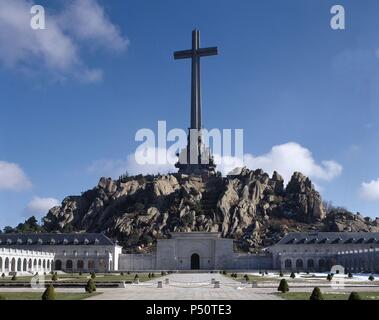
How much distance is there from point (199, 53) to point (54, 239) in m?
57.1

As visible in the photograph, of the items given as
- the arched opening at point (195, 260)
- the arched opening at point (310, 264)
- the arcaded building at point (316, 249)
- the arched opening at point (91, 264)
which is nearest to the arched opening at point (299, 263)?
the arcaded building at point (316, 249)

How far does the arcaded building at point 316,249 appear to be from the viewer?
95.8m

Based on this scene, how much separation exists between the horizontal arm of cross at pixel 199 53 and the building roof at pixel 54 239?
51389 mm

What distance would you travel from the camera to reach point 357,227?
125500 millimetres

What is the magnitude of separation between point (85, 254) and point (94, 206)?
39790 mm

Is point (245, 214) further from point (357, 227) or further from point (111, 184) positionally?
point (111, 184)

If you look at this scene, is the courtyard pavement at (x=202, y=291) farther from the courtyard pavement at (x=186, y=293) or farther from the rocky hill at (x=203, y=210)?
the rocky hill at (x=203, y=210)

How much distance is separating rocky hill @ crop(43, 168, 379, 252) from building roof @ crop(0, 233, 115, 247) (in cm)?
1772

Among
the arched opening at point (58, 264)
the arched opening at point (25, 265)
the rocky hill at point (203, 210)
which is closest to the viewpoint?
the arched opening at point (25, 265)

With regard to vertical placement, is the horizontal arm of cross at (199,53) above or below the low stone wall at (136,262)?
above

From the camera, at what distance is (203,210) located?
131 meters

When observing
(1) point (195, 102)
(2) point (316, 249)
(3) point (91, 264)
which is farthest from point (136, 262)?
(1) point (195, 102)

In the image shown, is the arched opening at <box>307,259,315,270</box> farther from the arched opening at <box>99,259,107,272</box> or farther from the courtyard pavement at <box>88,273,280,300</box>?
the courtyard pavement at <box>88,273,280,300</box>
